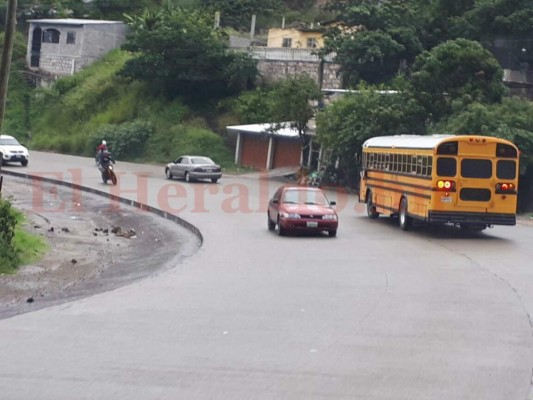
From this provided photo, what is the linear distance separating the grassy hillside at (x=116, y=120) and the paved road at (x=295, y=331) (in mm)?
37523

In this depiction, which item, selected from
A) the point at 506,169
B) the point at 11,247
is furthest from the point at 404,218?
the point at 11,247

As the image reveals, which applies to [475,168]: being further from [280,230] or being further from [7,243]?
[7,243]

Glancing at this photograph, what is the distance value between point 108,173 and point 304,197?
62.8 ft

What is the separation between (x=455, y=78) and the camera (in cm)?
4547

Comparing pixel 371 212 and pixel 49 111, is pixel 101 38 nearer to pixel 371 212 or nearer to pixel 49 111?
pixel 49 111

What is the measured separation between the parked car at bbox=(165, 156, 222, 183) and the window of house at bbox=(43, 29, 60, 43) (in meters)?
30.3

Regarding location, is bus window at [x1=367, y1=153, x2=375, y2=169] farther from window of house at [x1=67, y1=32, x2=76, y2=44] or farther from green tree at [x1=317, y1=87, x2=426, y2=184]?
window of house at [x1=67, y1=32, x2=76, y2=44]

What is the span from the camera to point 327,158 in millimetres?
51219

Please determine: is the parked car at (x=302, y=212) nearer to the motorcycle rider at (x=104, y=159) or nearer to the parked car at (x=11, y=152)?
the motorcycle rider at (x=104, y=159)

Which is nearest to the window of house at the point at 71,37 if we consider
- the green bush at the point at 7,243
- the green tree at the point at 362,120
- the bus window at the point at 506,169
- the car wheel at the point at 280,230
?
the green tree at the point at 362,120

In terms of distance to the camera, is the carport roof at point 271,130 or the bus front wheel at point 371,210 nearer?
the bus front wheel at point 371,210

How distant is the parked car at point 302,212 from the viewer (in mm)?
27750

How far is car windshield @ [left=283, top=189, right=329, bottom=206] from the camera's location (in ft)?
94.5

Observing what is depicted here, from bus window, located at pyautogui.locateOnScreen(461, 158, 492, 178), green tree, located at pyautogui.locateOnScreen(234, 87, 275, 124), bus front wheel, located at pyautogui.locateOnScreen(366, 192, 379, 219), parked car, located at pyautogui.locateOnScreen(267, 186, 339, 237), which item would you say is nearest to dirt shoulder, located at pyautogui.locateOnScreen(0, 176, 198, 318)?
parked car, located at pyautogui.locateOnScreen(267, 186, 339, 237)
